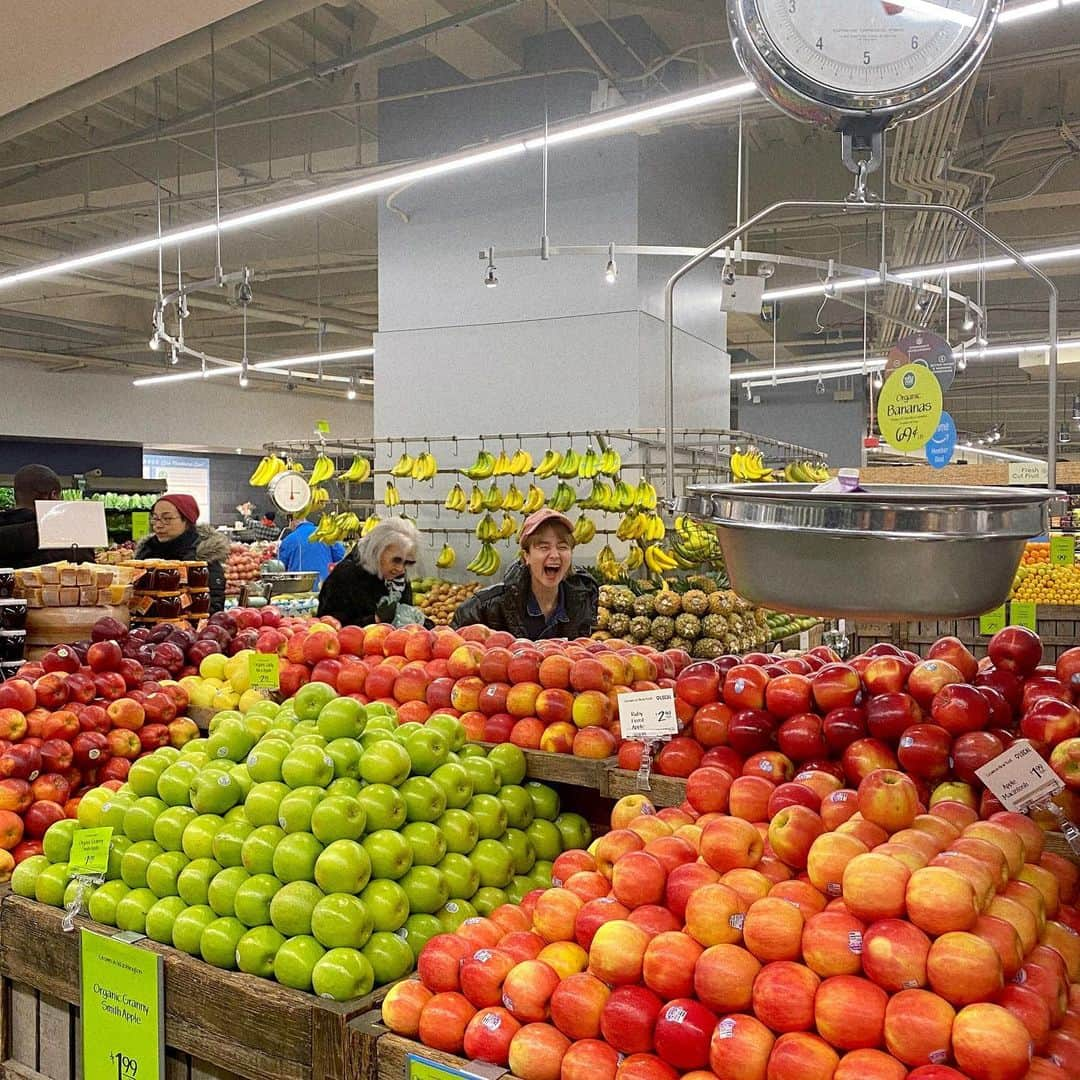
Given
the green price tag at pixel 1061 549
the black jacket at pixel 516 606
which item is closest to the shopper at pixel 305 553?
the black jacket at pixel 516 606

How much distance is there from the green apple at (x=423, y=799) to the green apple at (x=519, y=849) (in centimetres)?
22

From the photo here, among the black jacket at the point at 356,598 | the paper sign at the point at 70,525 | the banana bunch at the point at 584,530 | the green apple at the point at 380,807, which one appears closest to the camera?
the green apple at the point at 380,807

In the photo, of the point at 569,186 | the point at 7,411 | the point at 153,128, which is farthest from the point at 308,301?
the point at 569,186

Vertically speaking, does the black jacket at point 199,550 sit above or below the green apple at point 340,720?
above

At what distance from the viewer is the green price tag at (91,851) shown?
7.82ft

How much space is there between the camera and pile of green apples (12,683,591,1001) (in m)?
2.00

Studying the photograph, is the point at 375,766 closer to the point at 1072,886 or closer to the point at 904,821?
the point at 904,821

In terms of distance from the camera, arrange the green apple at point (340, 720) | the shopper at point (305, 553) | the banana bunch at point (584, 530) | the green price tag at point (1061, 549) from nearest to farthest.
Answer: the green apple at point (340, 720) < the banana bunch at point (584, 530) < the green price tag at point (1061, 549) < the shopper at point (305, 553)

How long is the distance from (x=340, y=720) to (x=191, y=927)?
535 mm

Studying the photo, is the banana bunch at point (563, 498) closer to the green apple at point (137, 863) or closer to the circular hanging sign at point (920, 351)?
the circular hanging sign at point (920, 351)

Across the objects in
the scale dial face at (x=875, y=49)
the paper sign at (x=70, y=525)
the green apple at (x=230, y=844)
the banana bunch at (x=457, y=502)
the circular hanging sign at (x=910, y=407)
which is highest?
the scale dial face at (x=875, y=49)

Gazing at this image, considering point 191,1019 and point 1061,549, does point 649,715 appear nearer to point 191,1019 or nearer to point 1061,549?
point 191,1019

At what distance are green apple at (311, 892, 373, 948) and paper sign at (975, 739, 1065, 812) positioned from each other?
3.84ft

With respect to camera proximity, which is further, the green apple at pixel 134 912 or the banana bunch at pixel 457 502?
the banana bunch at pixel 457 502
